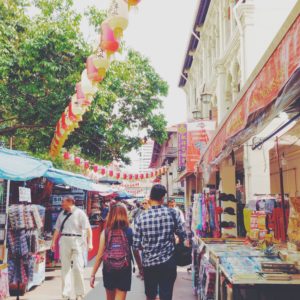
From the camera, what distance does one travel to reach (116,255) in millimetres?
5359

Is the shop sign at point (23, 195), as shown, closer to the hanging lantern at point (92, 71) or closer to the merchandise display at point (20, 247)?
the merchandise display at point (20, 247)

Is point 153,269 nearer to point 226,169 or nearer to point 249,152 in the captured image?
point 226,169

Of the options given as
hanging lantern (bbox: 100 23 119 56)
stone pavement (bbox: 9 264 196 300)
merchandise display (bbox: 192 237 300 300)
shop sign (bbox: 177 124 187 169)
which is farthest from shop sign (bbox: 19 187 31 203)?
shop sign (bbox: 177 124 187 169)

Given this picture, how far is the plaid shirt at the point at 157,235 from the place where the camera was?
489cm

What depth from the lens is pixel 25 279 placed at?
7.98 metres

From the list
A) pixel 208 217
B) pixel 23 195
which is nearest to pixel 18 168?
pixel 23 195

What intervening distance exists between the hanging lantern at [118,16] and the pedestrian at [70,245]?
3.28 metres

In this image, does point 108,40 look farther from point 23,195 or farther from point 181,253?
point 181,253

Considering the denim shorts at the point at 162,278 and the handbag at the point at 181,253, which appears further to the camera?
the handbag at the point at 181,253

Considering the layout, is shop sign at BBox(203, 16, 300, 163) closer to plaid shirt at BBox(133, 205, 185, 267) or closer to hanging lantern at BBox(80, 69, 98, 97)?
plaid shirt at BBox(133, 205, 185, 267)

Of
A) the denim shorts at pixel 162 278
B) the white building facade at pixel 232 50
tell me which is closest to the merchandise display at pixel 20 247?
the denim shorts at pixel 162 278

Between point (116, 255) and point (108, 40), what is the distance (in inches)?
153

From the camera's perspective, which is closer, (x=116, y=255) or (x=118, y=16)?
(x=116, y=255)

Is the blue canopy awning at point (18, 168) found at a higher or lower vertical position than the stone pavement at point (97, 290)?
higher
